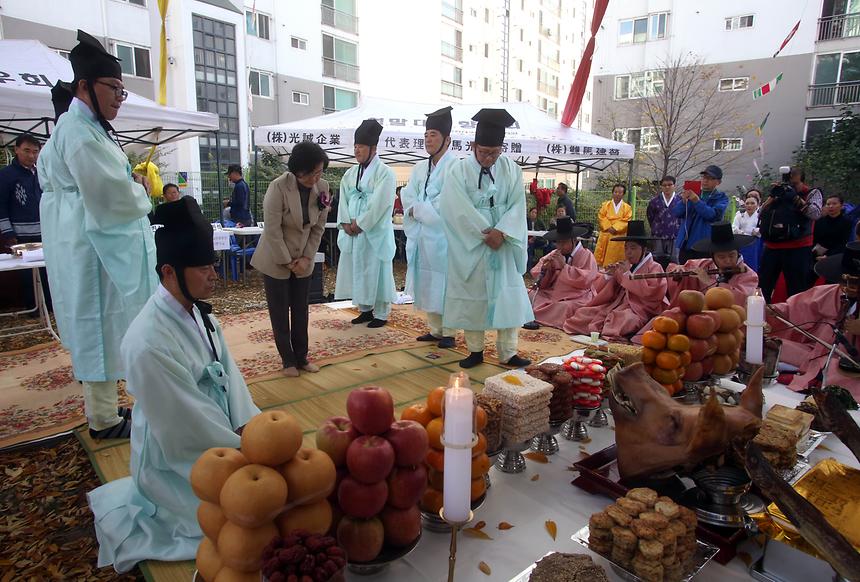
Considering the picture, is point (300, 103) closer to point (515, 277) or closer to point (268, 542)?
point (515, 277)

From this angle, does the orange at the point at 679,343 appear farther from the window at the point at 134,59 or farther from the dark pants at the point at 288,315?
the window at the point at 134,59

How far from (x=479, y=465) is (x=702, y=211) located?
702 cm

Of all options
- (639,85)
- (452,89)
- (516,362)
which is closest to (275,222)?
(516,362)

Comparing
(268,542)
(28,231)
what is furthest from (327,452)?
(28,231)

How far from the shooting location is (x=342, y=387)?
433cm

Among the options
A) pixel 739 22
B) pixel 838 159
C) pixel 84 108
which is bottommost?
pixel 84 108

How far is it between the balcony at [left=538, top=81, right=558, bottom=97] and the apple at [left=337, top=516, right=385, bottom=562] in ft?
148

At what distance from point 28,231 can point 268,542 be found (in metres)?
7.01

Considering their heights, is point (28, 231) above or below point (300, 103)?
below

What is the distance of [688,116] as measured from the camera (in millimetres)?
19016

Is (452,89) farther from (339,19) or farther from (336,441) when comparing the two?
(336,441)

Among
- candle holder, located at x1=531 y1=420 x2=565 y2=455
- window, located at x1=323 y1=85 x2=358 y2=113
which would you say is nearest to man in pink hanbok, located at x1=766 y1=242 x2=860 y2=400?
candle holder, located at x1=531 y1=420 x2=565 y2=455

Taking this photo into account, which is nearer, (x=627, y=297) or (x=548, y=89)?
(x=627, y=297)

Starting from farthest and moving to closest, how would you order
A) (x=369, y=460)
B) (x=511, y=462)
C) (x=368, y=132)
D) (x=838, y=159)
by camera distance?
1. (x=838, y=159)
2. (x=368, y=132)
3. (x=511, y=462)
4. (x=369, y=460)
